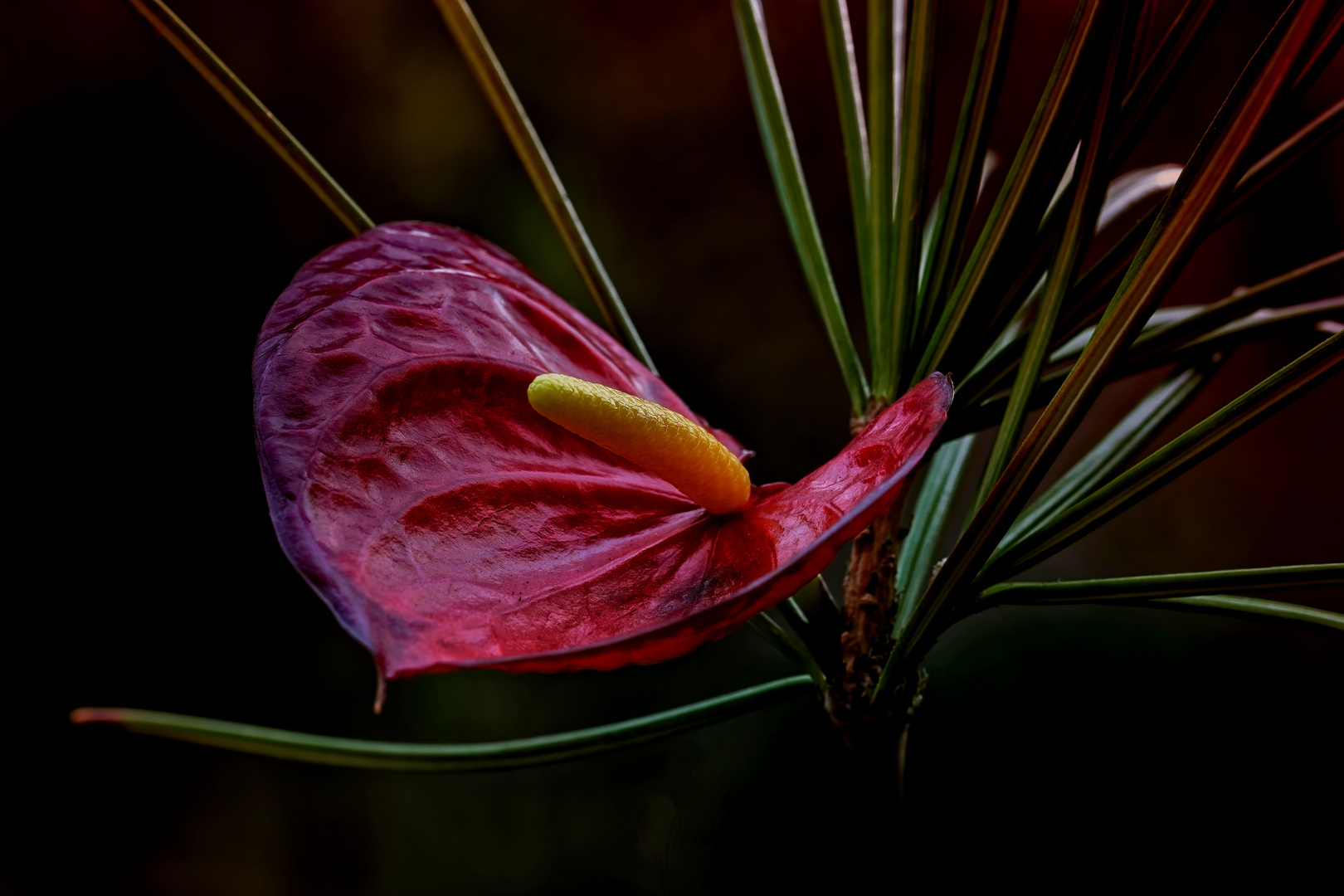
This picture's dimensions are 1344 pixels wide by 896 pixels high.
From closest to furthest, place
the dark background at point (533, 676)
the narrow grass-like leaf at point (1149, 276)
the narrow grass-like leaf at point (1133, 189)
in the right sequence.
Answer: the narrow grass-like leaf at point (1149, 276)
the narrow grass-like leaf at point (1133, 189)
the dark background at point (533, 676)

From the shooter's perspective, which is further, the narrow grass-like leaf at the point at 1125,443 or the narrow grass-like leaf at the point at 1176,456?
the narrow grass-like leaf at the point at 1125,443

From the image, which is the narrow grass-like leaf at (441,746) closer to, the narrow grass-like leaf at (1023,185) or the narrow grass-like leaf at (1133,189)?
the narrow grass-like leaf at (1023,185)

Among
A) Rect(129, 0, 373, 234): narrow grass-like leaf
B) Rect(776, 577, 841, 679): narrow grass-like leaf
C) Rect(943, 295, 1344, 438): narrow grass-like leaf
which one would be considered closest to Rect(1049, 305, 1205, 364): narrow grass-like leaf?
Rect(943, 295, 1344, 438): narrow grass-like leaf

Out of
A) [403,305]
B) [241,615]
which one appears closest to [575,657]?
[403,305]

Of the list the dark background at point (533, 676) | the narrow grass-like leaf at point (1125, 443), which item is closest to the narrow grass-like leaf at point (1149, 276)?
the narrow grass-like leaf at point (1125, 443)

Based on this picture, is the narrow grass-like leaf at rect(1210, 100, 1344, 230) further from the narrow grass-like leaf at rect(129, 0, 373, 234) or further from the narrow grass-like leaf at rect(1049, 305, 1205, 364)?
the narrow grass-like leaf at rect(129, 0, 373, 234)

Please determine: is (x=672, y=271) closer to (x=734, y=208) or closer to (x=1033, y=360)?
(x=734, y=208)

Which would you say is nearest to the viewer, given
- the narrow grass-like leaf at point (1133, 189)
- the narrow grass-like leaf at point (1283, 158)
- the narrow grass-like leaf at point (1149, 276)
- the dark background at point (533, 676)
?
the narrow grass-like leaf at point (1149, 276)
